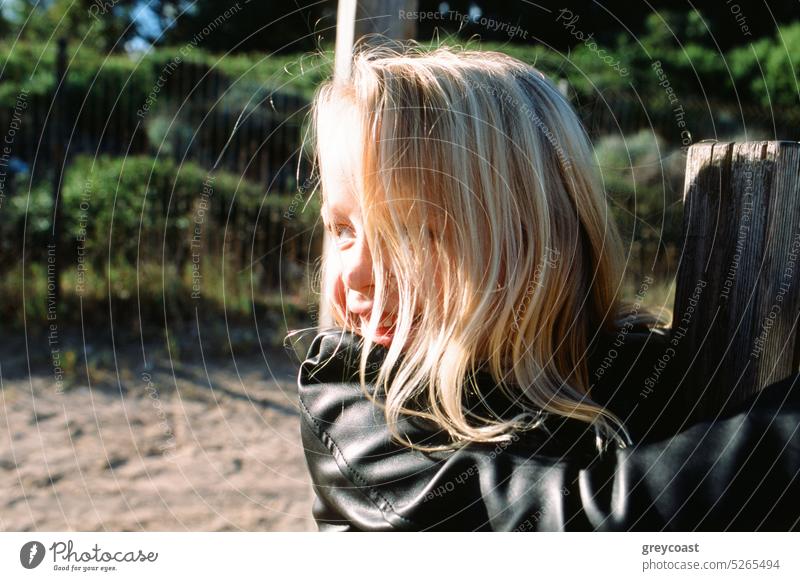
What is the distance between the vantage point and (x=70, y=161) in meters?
4.36

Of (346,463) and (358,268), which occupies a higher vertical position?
(358,268)

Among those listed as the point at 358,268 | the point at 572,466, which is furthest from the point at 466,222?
the point at 572,466

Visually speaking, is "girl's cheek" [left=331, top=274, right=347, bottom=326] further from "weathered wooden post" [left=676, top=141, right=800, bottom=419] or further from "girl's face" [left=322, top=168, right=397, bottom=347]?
"weathered wooden post" [left=676, top=141, right=800, bottom=419]

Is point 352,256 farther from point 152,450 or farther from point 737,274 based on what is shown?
point 152,450

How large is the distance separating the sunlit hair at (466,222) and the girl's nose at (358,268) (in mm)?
18

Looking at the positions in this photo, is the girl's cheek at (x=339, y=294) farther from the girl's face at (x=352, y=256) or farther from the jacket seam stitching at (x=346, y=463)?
the jacket seam stitching at (x=346, y=463)

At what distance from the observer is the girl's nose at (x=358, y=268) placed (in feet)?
3.03

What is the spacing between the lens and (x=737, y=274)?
2.93 feet

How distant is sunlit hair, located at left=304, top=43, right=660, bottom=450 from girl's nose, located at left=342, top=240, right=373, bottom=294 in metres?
0.02

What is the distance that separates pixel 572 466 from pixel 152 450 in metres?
2.10

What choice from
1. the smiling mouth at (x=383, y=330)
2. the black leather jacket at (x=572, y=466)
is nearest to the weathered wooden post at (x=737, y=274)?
the black leather jacket at (x=572, y=466)
